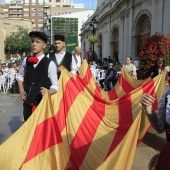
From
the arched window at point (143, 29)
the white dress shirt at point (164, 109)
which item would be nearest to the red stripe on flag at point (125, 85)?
the white dress shirt at point (164, 109)

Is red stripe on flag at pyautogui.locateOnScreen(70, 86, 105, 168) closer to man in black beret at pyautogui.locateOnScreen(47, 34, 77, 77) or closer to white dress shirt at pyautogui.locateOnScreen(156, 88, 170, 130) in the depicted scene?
man in black beret at pyautogui.locateOnScreen(47, 34, 77, 77)

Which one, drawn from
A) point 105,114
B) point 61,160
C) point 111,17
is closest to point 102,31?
point 111,17

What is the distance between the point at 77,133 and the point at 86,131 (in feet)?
0.60

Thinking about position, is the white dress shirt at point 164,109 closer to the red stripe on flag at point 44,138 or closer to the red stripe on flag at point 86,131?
the red stripe on flag at point 44,138

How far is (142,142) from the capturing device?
4766mm

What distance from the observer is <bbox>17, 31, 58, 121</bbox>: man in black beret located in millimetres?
3551

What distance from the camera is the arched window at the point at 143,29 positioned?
58.3 ft

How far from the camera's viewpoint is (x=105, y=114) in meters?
5.04

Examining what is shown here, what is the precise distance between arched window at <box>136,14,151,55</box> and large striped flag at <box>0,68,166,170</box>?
44.4ft

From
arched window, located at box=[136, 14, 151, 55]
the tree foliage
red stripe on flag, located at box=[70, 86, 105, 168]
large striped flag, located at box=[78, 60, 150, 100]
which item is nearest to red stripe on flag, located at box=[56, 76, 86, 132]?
red stripe on flag, located at box=[70, 86, 105, 168]

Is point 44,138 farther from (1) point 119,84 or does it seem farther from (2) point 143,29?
(2) point 143,29

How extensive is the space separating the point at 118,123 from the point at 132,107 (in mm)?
396

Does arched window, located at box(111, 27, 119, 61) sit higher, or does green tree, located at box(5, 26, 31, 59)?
green tree, located at box(5, 26, 31, 59)

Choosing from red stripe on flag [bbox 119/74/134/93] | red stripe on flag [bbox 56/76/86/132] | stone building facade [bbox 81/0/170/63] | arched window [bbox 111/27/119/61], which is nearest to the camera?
red stripe on flag [bbox 56/76/86/132]
